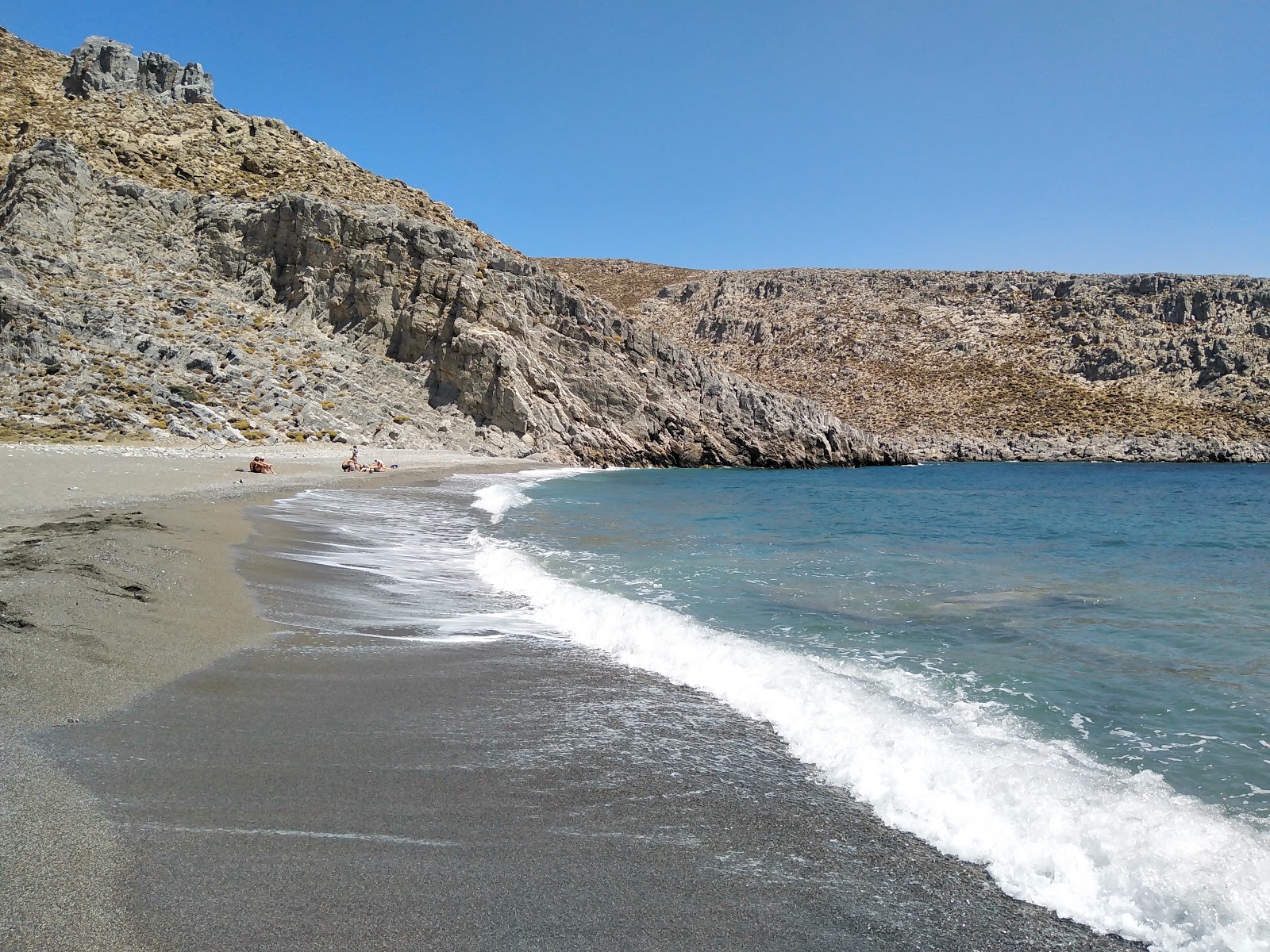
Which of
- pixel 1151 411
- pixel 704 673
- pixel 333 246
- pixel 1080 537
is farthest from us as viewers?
pixel 1151 411

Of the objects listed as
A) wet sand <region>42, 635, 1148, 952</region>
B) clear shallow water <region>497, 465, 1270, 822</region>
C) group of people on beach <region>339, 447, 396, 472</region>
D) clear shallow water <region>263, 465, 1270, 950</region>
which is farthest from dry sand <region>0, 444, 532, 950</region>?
group of people on beach <region>339, 447, 396, 472</region>

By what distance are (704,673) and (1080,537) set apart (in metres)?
15.0

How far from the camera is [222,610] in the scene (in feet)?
22.1

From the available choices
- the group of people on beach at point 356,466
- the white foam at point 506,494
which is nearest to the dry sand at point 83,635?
the white foam at point 506,494

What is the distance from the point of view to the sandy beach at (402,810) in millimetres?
2648

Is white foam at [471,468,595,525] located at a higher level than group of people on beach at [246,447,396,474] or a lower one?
lower

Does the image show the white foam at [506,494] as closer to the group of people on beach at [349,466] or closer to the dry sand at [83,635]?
the group of people on beach at [349,466]

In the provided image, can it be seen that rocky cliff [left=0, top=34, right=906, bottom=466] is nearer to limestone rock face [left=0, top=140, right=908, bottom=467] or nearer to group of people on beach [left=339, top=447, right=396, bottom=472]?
limestone rock face [left=0, top=140, right=908, bottom=467]

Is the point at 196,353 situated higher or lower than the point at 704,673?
higher

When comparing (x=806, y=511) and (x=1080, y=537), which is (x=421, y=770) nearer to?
(x=1080, y=537)

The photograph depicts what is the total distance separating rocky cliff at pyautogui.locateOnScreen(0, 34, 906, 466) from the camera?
29.0 meters

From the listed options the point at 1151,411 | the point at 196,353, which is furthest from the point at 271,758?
the point at 1151,411

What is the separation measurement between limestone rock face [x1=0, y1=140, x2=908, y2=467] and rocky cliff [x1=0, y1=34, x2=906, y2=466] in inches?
4.2

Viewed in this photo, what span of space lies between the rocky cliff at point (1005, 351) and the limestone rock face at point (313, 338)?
25.2 metres
